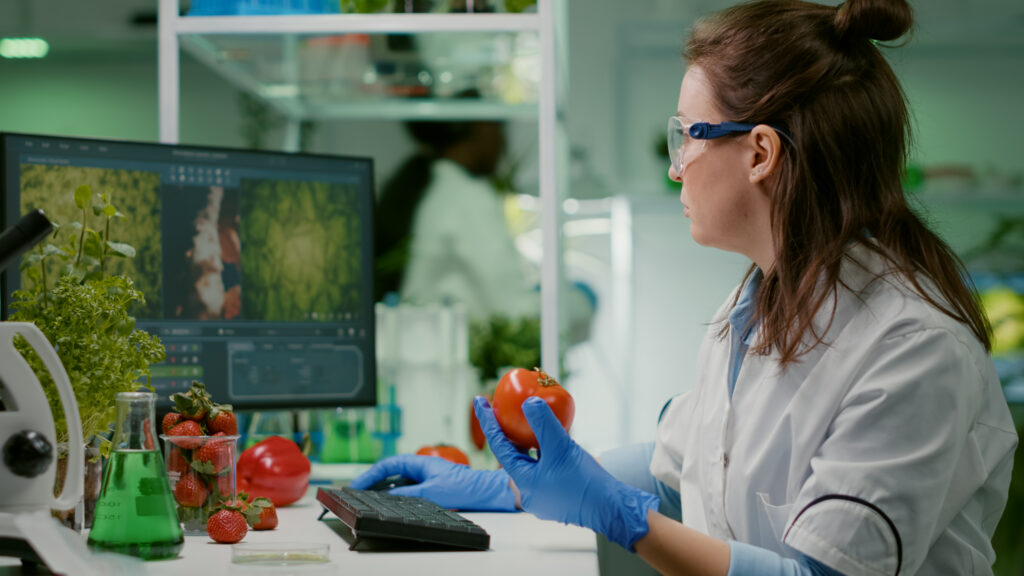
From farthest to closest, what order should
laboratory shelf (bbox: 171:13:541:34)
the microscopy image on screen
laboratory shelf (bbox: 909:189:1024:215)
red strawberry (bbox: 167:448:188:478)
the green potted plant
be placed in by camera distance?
laboratory shelf (bbox: 909:189:1024:215) < laboratory shelf (bbox: 171:13:541:34) < the microscopy image on screen < red strawberry (bbox: 167:448:188:478) < the green potted plant

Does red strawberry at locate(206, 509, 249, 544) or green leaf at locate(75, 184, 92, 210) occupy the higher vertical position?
green leaf at locate(75, 184, 92, 210)

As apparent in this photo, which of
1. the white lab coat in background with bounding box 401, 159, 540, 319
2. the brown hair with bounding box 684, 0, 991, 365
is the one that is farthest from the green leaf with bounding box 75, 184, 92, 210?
the white lab coat in background with bounding box 401, 159, 540, 319

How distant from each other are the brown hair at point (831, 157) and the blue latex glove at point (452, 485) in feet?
1.66

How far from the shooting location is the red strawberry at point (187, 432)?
50.8 inches

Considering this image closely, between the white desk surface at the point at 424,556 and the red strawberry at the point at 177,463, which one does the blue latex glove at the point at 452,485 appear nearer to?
the white desk surface at the point at 424,556

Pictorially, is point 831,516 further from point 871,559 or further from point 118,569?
point 118,569

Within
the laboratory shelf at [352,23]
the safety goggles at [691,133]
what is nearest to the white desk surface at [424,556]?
the safety goggles at [691,133]

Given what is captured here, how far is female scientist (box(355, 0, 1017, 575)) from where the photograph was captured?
→ 1.14m

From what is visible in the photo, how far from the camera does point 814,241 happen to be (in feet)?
4.33

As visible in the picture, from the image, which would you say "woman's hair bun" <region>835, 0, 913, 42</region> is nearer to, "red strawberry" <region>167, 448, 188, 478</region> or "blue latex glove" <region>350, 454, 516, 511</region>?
"blue latex glove" <region>350, 454, 516, 511</region>

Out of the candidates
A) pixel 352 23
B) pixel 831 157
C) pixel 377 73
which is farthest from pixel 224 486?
pixel 377 73

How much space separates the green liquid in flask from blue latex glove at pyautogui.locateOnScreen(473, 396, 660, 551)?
18.1 inches

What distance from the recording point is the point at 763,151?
1.36 meters

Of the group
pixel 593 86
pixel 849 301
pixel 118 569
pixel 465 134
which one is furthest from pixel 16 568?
pixel 593 86
